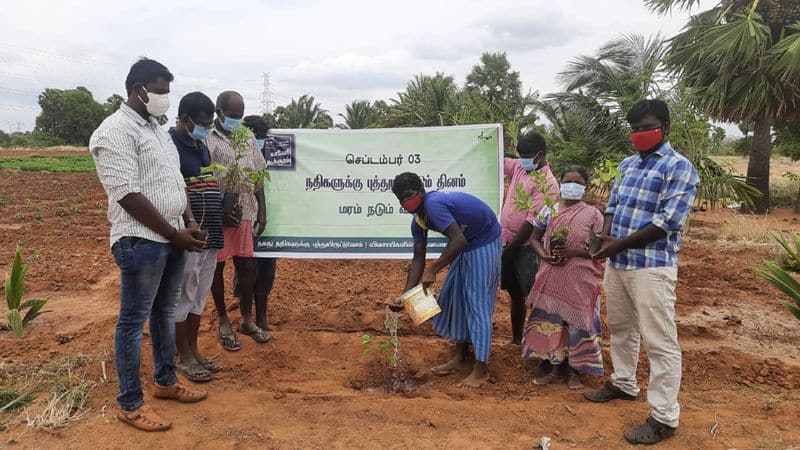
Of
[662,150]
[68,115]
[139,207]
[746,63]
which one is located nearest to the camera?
[139,207]

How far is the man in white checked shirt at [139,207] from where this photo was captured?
2.53 metres

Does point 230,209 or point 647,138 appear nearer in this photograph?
point 647,138

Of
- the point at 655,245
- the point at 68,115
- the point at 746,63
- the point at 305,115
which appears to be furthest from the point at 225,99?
the point at 68,115

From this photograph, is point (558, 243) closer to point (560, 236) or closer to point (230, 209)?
point (560, 236)

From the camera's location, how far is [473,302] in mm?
3533

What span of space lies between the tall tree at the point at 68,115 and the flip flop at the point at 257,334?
59053mm

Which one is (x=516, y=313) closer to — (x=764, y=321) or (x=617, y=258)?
(x=617, y=258)

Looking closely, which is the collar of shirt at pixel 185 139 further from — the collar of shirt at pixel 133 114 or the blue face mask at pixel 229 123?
the collar of shirt at pixel 133 114

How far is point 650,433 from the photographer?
2.77 m

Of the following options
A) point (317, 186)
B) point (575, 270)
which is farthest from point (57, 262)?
point (575, 270)

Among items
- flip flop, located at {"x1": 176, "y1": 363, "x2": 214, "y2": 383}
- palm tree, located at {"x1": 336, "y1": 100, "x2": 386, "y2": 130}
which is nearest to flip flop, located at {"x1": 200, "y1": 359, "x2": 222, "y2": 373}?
flip flop, located at {"x1": 176, "y1": 363, "x2": 214, "y2": 383}

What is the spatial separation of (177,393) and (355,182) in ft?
7.94

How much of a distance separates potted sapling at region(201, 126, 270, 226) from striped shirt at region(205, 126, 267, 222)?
46 mm

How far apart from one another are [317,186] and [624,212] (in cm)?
283
